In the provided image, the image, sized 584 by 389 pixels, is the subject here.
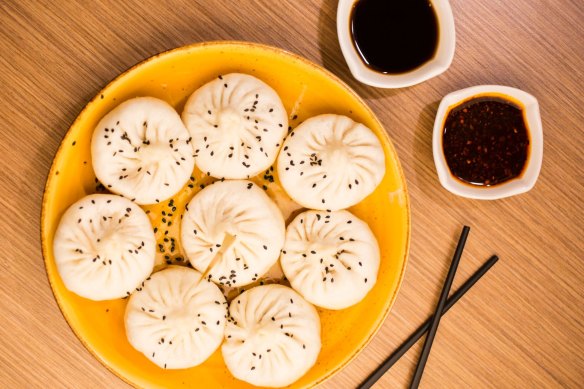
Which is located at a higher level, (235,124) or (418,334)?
(235,124)

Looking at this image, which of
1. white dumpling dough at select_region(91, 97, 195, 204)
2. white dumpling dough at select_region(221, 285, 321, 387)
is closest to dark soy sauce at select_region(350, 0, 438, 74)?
white dumpling dough at select_region(91, 97, 195, 204)

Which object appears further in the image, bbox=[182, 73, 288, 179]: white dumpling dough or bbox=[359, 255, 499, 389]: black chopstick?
bbox=[359, 255, 499, 389]: black chopstick

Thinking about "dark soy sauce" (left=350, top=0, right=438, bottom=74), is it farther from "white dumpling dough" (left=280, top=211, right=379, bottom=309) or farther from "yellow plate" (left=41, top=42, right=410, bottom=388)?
"white dumpling dough" (left=280, top=211, right=379, bottom=309)

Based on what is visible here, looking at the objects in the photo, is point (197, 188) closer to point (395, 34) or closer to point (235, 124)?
point (235, 124)

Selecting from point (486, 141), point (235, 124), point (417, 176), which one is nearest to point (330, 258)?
point (417, 176)

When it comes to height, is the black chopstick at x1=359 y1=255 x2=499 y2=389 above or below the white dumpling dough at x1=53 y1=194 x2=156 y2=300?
below

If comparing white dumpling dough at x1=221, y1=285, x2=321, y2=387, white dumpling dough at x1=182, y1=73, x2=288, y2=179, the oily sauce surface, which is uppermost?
white dumpling dough at x1=182, y1=73, x2=288, y2=179

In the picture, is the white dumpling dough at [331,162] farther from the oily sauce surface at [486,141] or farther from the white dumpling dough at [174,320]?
the white dumpling dough at [174,320]
